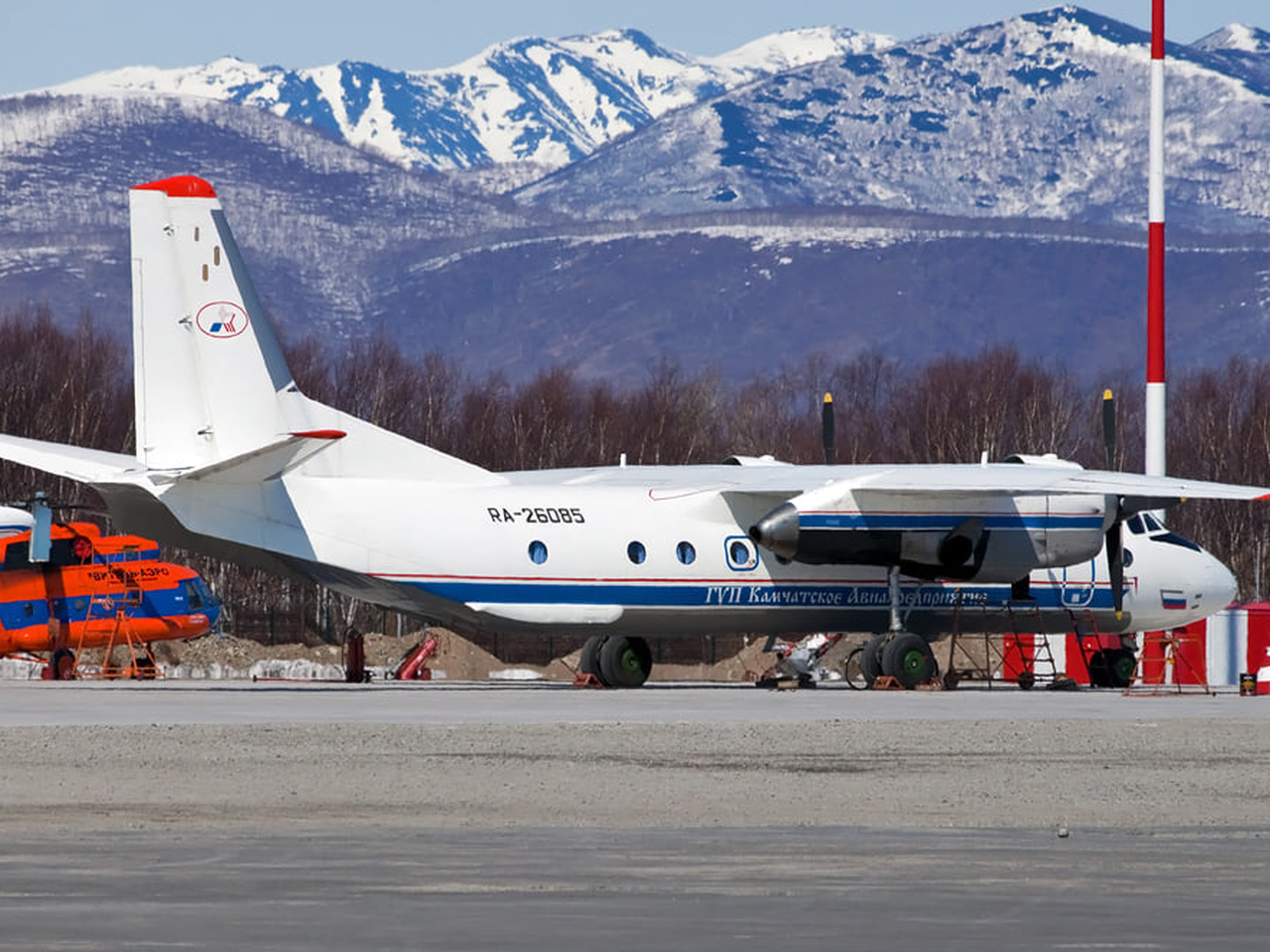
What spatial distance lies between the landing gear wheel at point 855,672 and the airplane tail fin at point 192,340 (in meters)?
10.0

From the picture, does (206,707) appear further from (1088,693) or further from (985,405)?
(985,405)

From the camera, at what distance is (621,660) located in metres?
40.8

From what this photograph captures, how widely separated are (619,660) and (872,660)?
13.0ft

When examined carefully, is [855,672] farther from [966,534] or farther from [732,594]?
[732,594]

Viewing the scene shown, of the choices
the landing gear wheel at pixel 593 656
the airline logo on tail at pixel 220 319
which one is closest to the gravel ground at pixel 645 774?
the airline logo on tail at pixel 220 319

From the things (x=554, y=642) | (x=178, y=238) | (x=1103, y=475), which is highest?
(x=178, y=238)

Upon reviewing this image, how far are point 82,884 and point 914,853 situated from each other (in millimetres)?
5309

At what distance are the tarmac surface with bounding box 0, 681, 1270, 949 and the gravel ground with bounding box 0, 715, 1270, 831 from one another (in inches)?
2.8

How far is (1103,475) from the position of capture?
130 ft

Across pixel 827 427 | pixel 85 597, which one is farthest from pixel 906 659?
pixel 85 597

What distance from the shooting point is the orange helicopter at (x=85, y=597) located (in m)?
46.7

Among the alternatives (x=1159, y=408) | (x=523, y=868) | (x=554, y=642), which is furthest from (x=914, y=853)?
(x=554, y=642)

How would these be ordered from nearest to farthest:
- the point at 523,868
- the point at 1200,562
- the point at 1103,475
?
the point at 523,868 < the point at 1103,475 < the point at 1200,562

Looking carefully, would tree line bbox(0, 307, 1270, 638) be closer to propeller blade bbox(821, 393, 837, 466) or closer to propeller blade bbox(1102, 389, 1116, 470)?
propeller blade bbox(821, 393, 837, 466)
